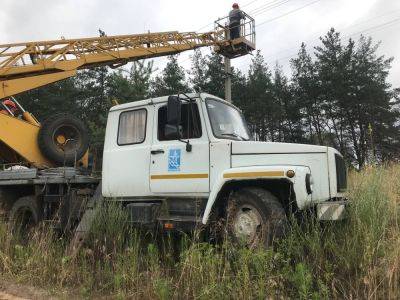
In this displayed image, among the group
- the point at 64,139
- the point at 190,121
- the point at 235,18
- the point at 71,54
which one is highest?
the point at 235,18

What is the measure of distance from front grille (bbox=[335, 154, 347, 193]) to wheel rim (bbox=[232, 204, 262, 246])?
3.96 feet

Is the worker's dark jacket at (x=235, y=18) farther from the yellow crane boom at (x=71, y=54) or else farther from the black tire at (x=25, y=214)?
the black tire at (x=25, y=214)

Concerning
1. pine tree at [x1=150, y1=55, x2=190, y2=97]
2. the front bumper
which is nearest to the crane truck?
the front bumper

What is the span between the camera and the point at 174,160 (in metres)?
6.75

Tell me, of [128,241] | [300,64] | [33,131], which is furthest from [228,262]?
[300,64]

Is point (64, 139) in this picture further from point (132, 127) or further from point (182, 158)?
point (182, 158)

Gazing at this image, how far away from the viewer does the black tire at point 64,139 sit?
9.94m

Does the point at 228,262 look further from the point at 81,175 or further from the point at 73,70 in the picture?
the point at 73,70

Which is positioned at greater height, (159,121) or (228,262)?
(159,121)

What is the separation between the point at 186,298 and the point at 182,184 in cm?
210

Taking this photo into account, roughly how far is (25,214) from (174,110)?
14.0 ft

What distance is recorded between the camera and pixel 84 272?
5820 millimetres

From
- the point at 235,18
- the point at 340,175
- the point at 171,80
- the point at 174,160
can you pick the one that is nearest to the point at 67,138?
the point at 174,160

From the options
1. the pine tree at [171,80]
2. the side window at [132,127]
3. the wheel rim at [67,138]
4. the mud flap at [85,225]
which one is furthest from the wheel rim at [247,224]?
the pine tree at [171,80]
